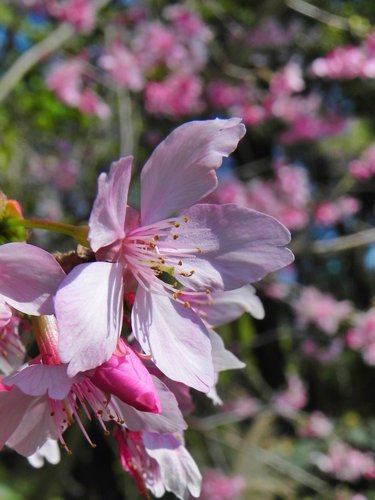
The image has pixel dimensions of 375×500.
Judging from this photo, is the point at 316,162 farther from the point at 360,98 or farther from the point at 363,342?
the point at 363,342

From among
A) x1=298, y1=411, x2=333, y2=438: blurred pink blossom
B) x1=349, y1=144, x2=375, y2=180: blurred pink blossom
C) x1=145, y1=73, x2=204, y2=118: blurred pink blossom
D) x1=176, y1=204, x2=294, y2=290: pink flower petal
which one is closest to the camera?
x1=176, y1=204, x2=294, y2=290: pink flower petal

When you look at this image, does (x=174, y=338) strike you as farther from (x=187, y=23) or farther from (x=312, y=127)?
(x=312, y=127)

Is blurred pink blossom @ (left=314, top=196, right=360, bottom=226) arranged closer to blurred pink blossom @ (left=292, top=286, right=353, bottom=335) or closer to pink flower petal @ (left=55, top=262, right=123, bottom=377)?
blurred pink blossom @ (left=292, top=286, right=353, bottom=335)

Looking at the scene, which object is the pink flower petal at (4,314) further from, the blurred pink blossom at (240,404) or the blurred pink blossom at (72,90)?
the blurred pink blossom at (240,404)

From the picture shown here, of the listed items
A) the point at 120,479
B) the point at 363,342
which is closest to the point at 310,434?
the point at 363,342

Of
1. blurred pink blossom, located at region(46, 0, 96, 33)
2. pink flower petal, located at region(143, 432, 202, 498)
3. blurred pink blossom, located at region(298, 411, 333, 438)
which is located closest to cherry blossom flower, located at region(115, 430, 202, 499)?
pink flower petal, located at region(143, 432, 202, 498)
